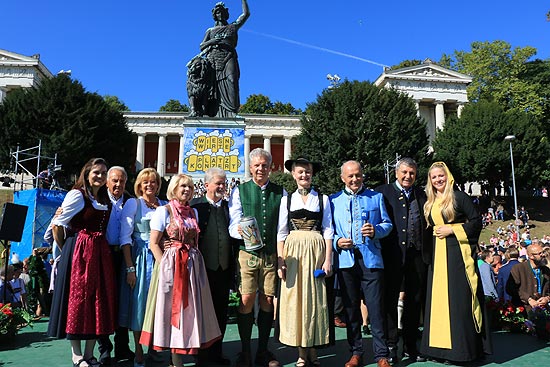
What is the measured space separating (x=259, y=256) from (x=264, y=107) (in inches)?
2721

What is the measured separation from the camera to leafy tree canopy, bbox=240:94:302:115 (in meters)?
71.2

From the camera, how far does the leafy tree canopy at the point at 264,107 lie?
71250 millimetres

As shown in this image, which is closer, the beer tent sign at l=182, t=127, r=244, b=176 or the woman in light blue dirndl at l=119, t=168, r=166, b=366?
the woman in light blue dirndl at l=119, t=168, r=166, b=366

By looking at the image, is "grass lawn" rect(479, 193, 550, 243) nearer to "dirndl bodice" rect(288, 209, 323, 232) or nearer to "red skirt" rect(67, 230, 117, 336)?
"dirndl bodice" rect(288, 209, 323, 232)

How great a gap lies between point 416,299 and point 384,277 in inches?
23.0

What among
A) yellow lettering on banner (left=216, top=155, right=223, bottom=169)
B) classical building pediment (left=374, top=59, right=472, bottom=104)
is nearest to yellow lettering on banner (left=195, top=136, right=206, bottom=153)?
yellow lettering on banner (left=216, top=155, right=223, bottom=169)

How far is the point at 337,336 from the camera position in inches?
246

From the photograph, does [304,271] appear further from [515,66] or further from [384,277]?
[515,66]

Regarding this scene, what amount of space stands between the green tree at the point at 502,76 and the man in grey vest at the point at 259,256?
51.1 meters

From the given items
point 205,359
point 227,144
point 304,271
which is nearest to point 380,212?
point 304,271

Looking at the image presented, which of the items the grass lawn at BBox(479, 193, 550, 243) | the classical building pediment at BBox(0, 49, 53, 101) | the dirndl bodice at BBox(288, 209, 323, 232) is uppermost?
the classical building pediment at BBox(0, 49, 53, 101)

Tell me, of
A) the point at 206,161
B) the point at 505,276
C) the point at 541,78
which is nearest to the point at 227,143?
the point at 206,161

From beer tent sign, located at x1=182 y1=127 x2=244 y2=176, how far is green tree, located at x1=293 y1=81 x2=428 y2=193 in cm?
1990

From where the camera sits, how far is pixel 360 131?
35750mm
